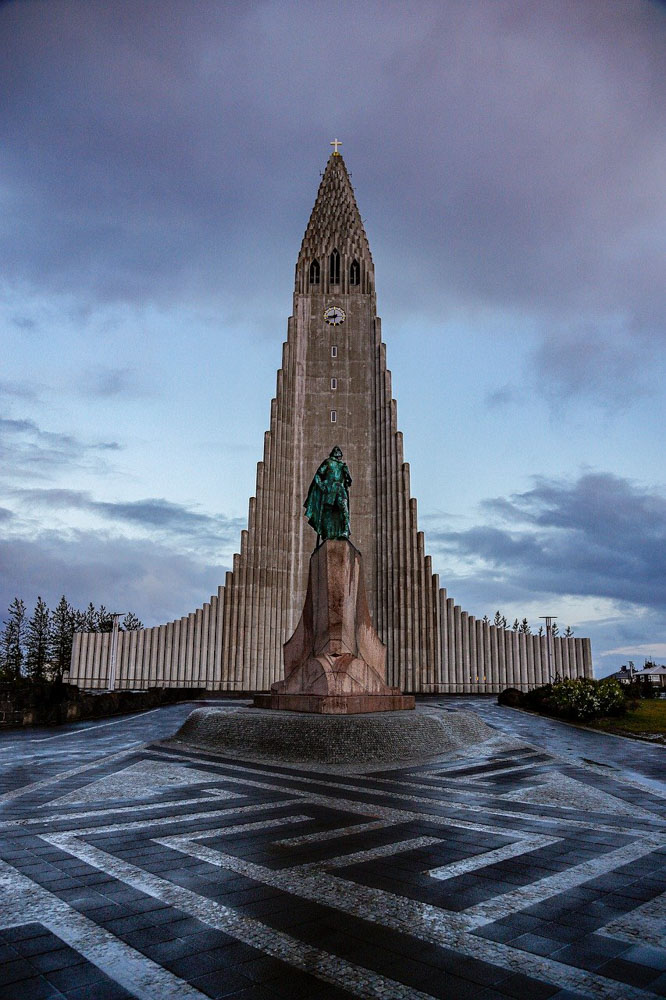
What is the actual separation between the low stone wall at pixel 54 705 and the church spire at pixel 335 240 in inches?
1236

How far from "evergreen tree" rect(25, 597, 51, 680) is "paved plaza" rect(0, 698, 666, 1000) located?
57.4m

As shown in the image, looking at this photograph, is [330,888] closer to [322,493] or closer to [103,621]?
[322,493]

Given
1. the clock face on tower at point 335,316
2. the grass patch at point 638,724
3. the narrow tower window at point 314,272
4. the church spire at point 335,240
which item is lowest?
the grass patch at point 638,724

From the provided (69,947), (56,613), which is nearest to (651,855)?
(69,947)

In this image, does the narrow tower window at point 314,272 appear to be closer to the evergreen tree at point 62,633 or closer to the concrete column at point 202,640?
the concrete column at point 202,640

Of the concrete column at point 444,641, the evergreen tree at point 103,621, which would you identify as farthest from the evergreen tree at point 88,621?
the concrete column at point 444,641

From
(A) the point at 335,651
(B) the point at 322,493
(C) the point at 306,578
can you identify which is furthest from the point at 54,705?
(C) the point at 306,578

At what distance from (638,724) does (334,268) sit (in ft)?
121

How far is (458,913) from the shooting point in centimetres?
379

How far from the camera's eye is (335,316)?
44594 mm

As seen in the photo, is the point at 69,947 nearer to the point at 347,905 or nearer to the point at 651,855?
the point at 347,905

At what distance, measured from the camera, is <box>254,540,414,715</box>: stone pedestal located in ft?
42.6

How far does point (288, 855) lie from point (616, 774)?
20.7ft

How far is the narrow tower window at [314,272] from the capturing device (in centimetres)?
4566
